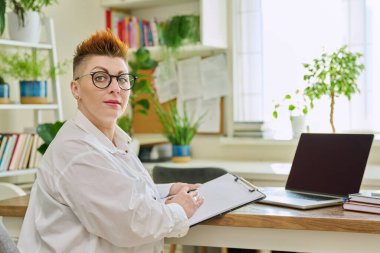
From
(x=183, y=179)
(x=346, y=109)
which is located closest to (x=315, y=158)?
(x=183, y=179)

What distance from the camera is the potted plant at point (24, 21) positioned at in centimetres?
308

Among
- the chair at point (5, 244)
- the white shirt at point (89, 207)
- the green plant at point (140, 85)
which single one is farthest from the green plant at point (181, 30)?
the chair at point (5, 244)

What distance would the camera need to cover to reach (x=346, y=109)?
343cm

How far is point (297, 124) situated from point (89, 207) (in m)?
2.33

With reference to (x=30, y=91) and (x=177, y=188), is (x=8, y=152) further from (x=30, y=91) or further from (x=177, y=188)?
(x=177, y=188)

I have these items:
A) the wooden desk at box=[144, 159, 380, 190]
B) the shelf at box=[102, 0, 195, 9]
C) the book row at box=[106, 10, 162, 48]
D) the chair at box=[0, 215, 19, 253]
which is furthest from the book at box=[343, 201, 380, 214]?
the shelf at box=[102, 0, 195, 9]

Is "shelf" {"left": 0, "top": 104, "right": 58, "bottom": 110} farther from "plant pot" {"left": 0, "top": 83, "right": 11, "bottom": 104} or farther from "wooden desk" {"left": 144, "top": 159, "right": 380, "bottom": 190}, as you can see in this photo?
"wooden desk" {"left": 144, "top": 159, "right": 380, "bottom": 190}

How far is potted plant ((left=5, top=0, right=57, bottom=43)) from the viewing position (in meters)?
3.08

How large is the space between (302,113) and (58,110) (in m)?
1.59

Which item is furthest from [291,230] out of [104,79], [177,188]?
[104,79]

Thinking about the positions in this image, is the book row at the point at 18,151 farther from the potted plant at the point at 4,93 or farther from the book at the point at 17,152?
the potted plant at the point at 4,93

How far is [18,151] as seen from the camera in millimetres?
3055

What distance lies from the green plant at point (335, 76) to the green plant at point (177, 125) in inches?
35.8

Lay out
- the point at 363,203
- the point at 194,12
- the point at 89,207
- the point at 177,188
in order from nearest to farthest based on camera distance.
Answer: the point at 89,207
the point at 363,203
the point at 177,188
the point at 194,12
